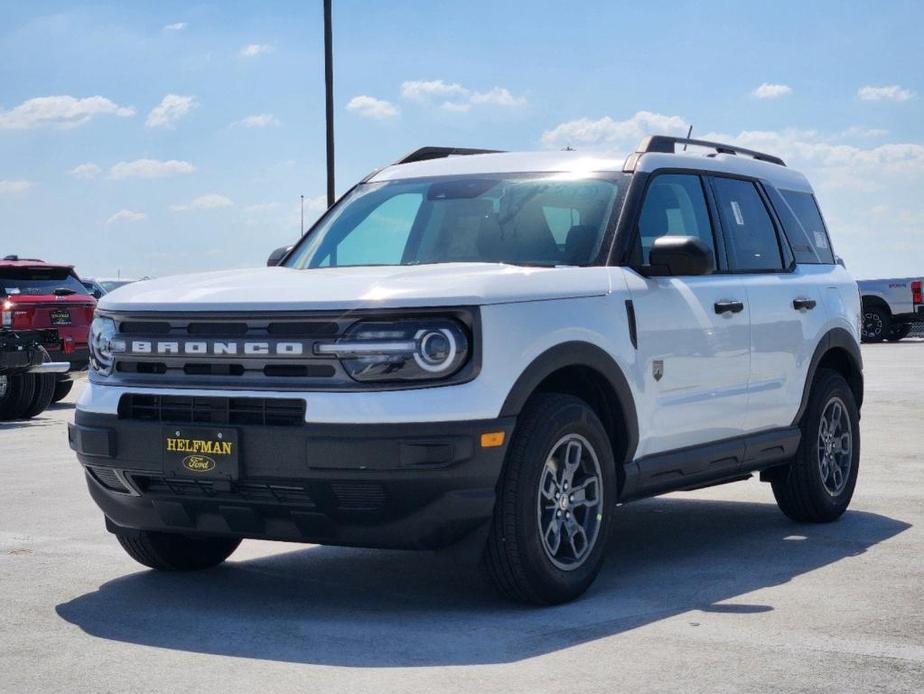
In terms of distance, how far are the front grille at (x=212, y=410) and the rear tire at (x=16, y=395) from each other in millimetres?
10477

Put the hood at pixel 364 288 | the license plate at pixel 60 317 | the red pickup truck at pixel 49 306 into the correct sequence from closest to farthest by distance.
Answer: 1. the hood at pixel 364 288
2. the red pickup truck at pixel 49 306
3. the license plate at pixel 60 317

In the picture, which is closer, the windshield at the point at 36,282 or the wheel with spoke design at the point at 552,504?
the wheel with spoke design at the point at 552,504

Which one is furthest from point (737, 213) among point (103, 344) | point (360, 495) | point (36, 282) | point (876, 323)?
point (876, 323)

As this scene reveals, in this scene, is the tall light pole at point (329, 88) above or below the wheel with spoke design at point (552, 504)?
above

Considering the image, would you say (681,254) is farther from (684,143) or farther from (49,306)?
(49,306)

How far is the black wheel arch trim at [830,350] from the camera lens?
849 cm

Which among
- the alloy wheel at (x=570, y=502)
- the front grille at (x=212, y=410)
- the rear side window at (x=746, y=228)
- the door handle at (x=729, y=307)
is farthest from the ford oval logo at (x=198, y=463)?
the rear side window at (x=746, y=228)

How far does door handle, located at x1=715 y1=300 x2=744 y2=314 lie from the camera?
7.48m

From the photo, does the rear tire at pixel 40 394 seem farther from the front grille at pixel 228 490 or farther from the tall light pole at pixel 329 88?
the tall light pole at pixel 329 88

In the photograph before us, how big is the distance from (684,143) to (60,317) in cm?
1174

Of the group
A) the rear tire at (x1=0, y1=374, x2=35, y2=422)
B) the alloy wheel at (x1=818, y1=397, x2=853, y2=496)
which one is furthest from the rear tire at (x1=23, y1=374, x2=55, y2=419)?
the alloy wheel at (x1=818, y1=397, x2=853, y2=496)

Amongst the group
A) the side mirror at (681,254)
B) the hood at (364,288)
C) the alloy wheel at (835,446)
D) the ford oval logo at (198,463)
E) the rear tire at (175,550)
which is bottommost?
the rear tire at (175,550)

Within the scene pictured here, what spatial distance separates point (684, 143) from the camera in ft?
26.5

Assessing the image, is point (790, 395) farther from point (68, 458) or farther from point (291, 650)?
point (68, 458)
